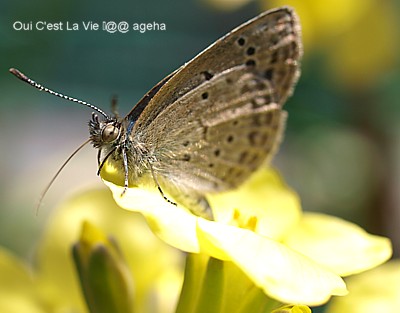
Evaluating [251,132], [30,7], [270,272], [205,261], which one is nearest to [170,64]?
[30,7]

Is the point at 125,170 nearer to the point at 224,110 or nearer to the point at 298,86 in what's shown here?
the point at 224,110

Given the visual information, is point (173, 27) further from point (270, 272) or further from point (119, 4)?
point (270, 272)

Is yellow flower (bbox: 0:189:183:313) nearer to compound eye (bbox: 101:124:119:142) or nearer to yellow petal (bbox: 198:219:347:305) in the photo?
compound eye (bbox: 101:124:119:142)

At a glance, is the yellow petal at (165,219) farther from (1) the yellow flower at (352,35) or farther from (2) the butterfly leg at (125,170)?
(1) the yellow flower at (352,35)

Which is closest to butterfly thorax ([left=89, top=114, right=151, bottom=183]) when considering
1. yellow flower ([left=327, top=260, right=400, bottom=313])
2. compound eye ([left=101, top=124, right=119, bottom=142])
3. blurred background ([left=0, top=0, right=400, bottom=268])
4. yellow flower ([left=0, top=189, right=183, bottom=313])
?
compound eye ([left=101, top=124, right=119, bottom=142])

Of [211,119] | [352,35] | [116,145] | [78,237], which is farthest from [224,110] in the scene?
[352,35]

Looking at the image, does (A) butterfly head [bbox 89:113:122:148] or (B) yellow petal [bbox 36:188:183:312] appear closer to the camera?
(A) butterfly head [bbox 89:113:122:148]
